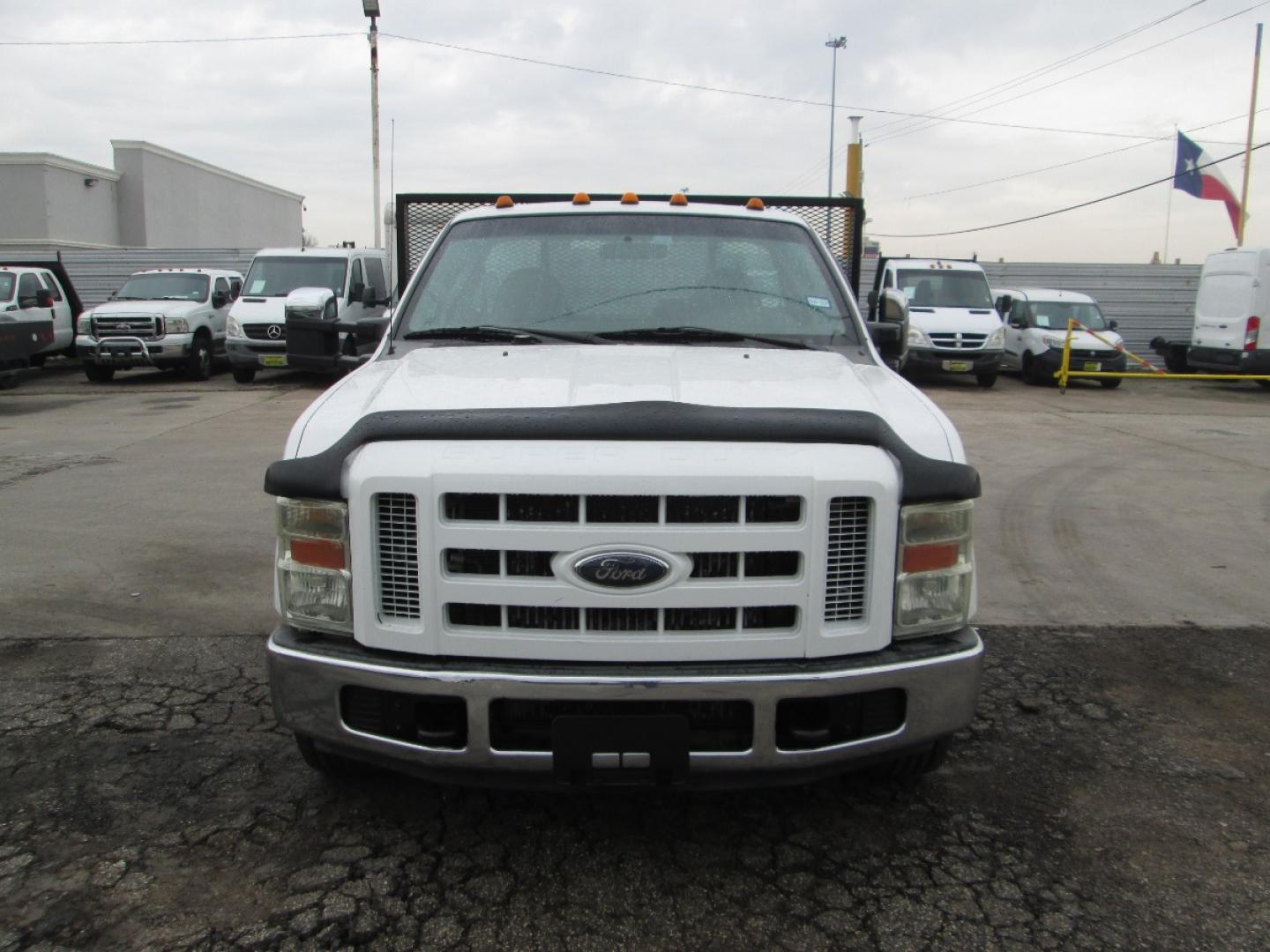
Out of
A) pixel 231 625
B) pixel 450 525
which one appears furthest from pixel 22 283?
pixel 450 525

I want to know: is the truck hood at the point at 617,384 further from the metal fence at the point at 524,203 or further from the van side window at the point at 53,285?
the van side window at the point at 53,285

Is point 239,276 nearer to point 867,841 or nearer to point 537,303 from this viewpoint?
point 537,303

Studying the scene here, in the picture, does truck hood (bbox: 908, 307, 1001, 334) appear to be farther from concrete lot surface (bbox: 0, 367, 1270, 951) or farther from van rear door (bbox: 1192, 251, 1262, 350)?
concrete lot surface (bbox: 0, 367, 1270, 951)

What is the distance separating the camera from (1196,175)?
27.2 m

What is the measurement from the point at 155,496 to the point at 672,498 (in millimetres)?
6800

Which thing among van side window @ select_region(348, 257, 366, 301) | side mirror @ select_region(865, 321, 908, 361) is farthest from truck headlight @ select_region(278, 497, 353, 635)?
van side window @ select_region(348, 257, 366, 301)

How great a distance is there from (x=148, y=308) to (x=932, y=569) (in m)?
17.4

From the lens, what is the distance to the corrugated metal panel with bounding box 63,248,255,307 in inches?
979

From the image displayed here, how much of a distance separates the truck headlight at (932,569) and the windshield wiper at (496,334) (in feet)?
4.79

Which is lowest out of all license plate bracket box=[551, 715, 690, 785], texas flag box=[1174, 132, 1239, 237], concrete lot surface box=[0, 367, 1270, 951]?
concrete lot surface box=[0, 367, 1270, 951]

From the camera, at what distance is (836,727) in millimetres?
2762

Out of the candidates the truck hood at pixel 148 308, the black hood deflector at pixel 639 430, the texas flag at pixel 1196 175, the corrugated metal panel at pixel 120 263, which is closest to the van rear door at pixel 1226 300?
the texas flag at pixel 1196 175

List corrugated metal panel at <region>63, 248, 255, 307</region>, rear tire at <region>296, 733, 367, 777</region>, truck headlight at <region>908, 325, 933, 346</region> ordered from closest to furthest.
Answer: rear tire at <region>296, 733, 367, 777</region> → truck headlight at <region>908, 325, 933, 346</region> → corrugated metal panel at <region>63, 248, 255, 307</region>

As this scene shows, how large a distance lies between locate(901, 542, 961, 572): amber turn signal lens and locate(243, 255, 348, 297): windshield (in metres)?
15.7
